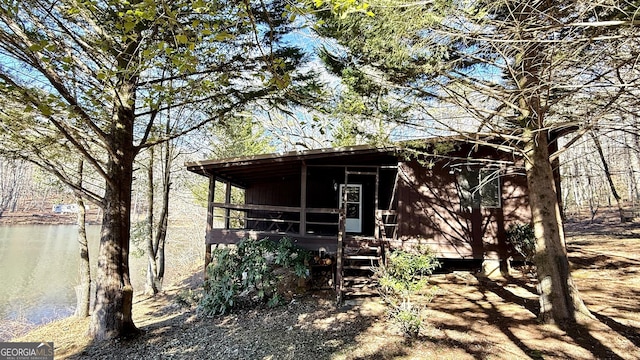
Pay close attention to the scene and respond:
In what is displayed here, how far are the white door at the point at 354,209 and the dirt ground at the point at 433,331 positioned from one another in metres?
3.49

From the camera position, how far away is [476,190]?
307 inches

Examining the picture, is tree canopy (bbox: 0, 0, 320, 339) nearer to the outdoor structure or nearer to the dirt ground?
the dirt ground

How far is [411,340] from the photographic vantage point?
438cm

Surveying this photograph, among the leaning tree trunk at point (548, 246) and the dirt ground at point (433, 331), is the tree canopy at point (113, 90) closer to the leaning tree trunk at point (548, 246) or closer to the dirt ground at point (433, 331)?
the dirt ground at point (433, 331)

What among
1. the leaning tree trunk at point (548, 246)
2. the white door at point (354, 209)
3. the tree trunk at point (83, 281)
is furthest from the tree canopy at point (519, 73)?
the tree trunk at point (83, 281)

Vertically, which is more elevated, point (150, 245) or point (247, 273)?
point (247, 273)

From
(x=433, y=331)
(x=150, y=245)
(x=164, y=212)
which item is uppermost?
(x=164, y=212)

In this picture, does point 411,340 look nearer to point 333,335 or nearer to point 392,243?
point 333,335

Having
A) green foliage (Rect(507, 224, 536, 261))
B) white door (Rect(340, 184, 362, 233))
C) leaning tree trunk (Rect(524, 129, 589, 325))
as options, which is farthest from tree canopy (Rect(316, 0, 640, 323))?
white door (Rect(340, 184, 362, 233))

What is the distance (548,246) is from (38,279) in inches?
771

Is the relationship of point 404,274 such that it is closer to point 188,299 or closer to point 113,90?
point 113,90

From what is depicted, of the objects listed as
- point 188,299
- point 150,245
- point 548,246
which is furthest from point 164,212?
point 548,246

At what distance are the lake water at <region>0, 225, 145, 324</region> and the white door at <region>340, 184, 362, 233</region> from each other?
386 inches

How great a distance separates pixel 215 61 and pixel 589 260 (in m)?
9.55
